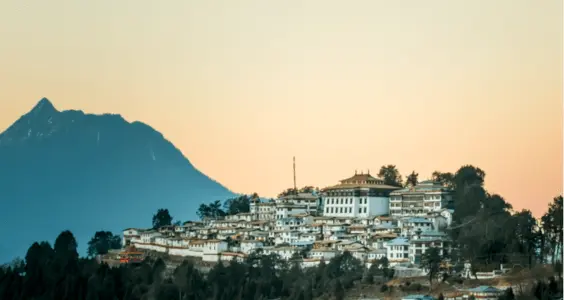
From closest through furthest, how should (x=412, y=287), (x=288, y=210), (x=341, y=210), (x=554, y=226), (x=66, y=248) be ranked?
1. (x=412, y=287)
2. (x=554, y=226)
3. (x=66, y=248)
4. (x=341, y=210)
5. (x=288, y=210)

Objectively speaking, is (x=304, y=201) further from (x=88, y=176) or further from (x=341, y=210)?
(x=88, y=176)

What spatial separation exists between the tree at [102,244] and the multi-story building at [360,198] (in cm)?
702

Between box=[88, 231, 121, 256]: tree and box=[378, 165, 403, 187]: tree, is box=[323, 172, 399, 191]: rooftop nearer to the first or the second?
box=[378, 165, 403, 187]: tree

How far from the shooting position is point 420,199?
24.8 meters

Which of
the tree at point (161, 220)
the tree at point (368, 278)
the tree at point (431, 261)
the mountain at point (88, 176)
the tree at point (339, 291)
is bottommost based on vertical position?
the tree at point (339, 291)

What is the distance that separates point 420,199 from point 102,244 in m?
9.94

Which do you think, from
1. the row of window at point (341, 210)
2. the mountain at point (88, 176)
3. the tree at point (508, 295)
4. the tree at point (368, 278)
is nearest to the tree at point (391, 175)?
the row of window at point (341, 210)

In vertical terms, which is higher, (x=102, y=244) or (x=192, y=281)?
(x=102, y=244)

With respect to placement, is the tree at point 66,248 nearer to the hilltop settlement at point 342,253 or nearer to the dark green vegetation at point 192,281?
the hilltop settlement at point 342,253

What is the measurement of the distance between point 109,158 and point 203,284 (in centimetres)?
3169

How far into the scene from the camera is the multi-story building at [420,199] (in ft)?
79.8

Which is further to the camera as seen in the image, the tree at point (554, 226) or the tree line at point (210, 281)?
the tree line at point (210, 281)

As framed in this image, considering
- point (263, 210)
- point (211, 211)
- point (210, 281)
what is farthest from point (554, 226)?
point (211, 211)

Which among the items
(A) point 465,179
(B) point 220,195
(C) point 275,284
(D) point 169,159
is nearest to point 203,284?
(C) point 275,284
